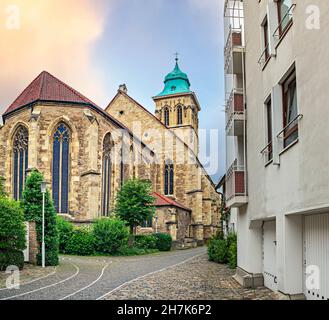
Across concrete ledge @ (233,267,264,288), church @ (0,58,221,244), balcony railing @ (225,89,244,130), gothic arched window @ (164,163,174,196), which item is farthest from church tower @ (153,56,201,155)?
concrete ledge @ (233,267,264,288)

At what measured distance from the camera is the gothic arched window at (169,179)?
4928 cm

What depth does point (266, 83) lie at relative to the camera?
38.5 ft

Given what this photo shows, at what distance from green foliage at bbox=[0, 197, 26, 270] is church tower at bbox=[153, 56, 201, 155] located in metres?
42.6

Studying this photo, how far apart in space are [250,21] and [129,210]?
20667mm

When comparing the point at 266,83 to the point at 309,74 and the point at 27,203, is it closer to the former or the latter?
the point at 309,74

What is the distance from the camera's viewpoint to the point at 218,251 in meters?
22.3

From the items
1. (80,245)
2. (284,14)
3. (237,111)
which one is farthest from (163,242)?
(284,14)

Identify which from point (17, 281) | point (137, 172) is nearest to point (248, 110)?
point (17, 281)

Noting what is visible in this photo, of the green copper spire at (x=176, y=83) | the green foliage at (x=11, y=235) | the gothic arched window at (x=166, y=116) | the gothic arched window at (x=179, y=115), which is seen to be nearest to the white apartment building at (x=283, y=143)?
the green foliage at (x=11, y=235)

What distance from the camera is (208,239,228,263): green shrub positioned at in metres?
21.9

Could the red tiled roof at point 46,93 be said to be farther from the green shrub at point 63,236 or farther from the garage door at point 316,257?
the garage door at point 316,257

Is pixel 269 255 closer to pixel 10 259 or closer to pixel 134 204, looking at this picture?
pixel 10 259

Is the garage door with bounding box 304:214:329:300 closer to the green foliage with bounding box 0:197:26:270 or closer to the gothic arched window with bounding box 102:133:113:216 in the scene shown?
the green foliage with bounding box 0:197:26:270

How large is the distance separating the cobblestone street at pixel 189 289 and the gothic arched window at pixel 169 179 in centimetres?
3280
